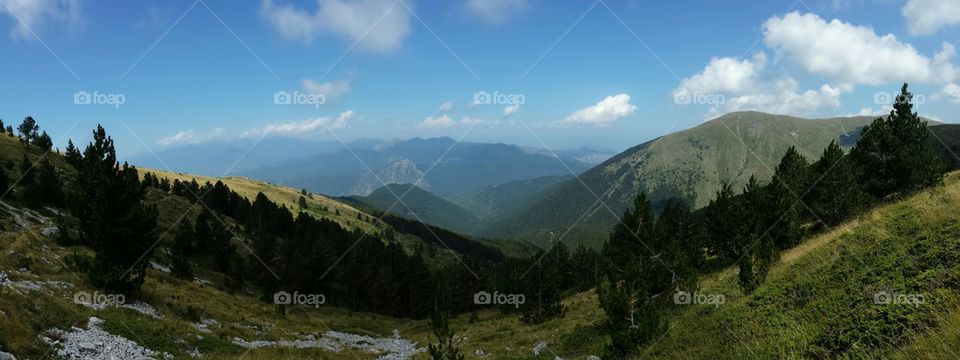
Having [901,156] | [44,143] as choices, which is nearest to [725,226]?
[901,156]

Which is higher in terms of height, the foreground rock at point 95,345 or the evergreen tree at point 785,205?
the evergreen tree at point 785,205

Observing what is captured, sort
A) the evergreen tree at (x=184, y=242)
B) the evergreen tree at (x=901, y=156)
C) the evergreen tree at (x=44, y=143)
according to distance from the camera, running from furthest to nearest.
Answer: the evergreen tree at (x=44, y=143) → the evergreen tree at (x=184, y=242) → the evergreen tree at (x=901, y=156)

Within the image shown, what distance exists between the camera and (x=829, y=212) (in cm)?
4509

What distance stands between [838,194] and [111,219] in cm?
6228

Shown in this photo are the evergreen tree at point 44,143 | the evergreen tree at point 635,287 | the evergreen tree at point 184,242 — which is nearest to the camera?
the evergreen tree at point 635,287

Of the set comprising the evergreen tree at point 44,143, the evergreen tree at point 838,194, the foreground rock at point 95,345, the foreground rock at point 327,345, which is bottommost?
the foreground rock at point 327,345

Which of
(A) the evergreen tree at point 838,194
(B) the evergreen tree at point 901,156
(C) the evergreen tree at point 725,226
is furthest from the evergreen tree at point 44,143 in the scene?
(B) the evergreen tree at point 901,156

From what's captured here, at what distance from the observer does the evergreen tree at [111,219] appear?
2762 centimetres

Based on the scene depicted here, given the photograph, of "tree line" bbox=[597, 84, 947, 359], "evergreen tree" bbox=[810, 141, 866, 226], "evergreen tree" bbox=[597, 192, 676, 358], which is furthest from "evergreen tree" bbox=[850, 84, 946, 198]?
"evergreen tree" bbox=[597, 192, 676, 358]

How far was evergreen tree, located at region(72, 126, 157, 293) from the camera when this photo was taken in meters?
27.6

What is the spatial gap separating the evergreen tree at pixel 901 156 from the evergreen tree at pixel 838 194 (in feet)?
6.22

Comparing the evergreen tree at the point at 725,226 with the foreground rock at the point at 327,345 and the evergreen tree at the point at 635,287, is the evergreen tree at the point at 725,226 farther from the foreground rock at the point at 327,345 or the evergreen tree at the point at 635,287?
the foreground rock at the point at 327,345

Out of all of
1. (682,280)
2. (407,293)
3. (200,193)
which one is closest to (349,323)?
(407,293)

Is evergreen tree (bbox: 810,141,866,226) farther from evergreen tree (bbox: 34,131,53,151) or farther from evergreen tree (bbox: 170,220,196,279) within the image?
evergreen tree (bbox: 34,131,53,151)
